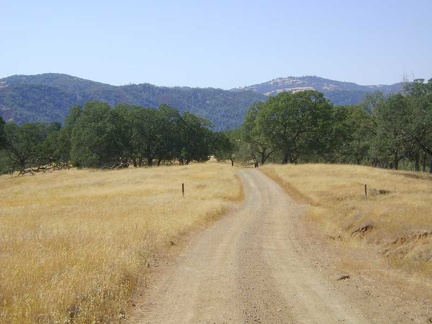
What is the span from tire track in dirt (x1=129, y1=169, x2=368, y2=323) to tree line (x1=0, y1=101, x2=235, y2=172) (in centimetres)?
5943

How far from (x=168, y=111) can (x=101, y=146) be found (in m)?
15.3

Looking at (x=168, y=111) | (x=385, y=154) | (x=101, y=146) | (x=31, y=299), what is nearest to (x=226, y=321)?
(x=31, y=299)

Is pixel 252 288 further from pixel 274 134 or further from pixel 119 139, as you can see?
pixel 119 139

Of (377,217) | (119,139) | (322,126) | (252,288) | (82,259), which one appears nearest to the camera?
(252,288)

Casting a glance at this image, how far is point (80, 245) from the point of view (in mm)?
11586

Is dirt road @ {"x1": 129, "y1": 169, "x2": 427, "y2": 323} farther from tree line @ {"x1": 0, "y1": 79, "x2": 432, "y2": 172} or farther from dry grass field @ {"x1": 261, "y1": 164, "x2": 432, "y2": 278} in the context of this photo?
tree line @ {"x1": 0, "y1": 79, "x2": 432, "y2": 172}

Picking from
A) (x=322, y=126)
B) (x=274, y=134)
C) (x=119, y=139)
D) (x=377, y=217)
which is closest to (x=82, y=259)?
(x=377, y=217)

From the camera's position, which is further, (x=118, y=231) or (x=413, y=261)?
(x=118, y=231)

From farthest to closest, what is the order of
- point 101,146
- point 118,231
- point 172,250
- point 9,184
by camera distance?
point 101,146, point 9,184, point 118,231, point 172,250

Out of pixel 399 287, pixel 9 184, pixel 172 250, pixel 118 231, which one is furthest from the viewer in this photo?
pixel 9 184

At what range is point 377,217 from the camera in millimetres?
17391

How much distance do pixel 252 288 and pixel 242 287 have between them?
221 mm

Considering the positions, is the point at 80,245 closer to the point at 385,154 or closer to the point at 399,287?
the point at 399,287

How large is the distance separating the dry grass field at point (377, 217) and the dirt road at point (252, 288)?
2.38m
